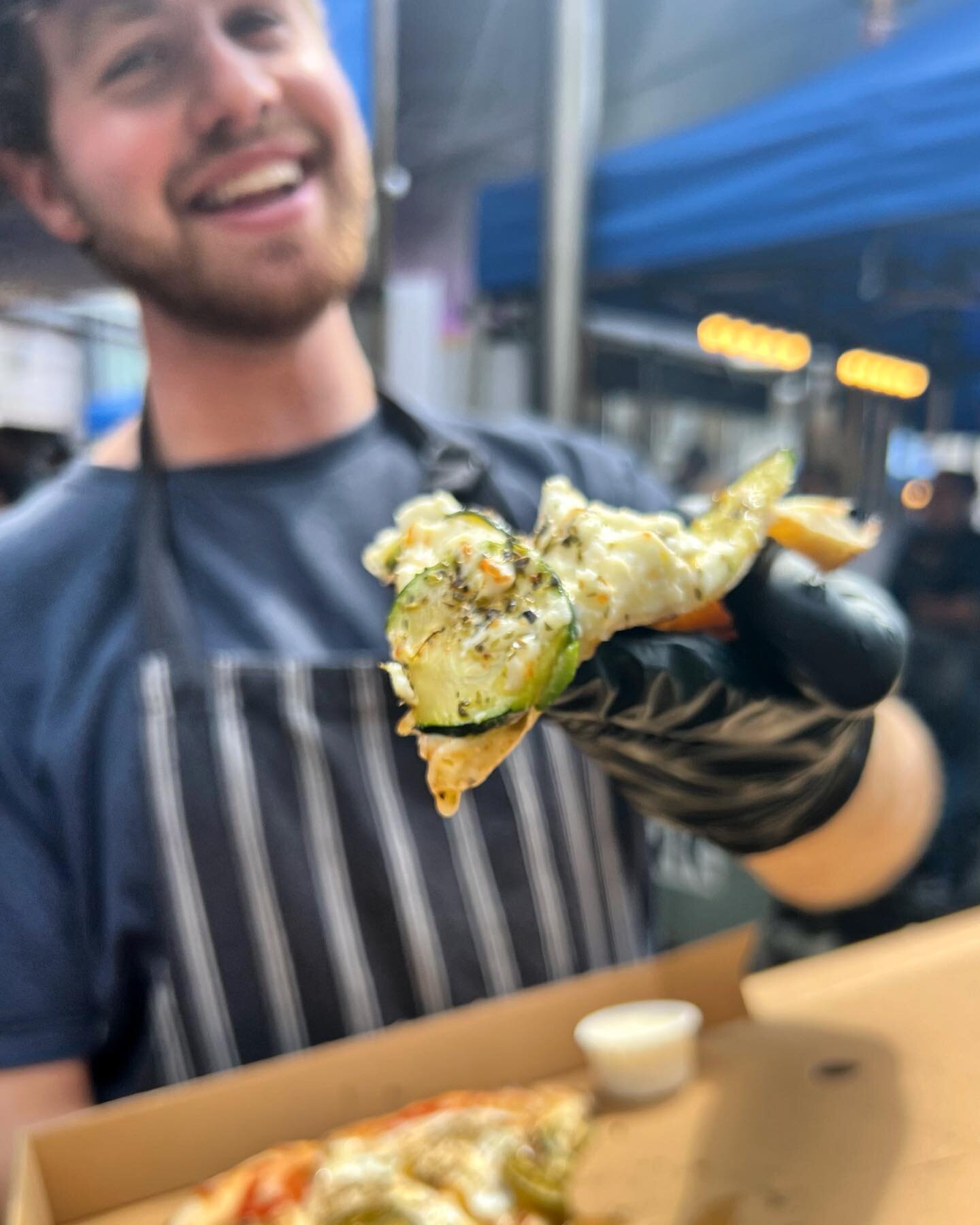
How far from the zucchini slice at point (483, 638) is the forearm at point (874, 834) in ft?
2.80

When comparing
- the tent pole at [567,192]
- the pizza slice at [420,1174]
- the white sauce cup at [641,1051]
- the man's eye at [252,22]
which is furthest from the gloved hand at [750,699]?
the tent pole at [567,192]

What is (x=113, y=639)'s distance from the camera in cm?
141

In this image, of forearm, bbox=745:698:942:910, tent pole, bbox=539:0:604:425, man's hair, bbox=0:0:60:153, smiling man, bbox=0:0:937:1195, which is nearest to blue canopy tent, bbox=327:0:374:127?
smiling man, bbox=0:0:937:1195

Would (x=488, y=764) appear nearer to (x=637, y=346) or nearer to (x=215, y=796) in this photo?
(x=215, y=796)

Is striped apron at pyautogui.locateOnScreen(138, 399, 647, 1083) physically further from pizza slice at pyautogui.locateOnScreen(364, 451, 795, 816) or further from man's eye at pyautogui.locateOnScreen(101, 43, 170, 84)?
man's eye at pyautogui.locateOnScreen(101, 43, 170, 84)

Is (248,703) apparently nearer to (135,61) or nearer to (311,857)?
(311,857)

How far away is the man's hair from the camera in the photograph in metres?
1.53

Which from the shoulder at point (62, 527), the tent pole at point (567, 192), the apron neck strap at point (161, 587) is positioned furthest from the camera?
the tent pole at point (567, 192)

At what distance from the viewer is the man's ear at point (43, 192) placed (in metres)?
1.62

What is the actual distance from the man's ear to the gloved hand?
140 centimetres

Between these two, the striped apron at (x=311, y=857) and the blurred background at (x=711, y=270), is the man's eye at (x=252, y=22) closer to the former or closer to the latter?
the blurred background at (x=711, y=270)

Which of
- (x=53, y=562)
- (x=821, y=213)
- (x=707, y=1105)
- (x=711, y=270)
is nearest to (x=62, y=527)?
(x=53, y=562)

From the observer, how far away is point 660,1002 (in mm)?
1222

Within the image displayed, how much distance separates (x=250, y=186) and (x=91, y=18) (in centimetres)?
35
